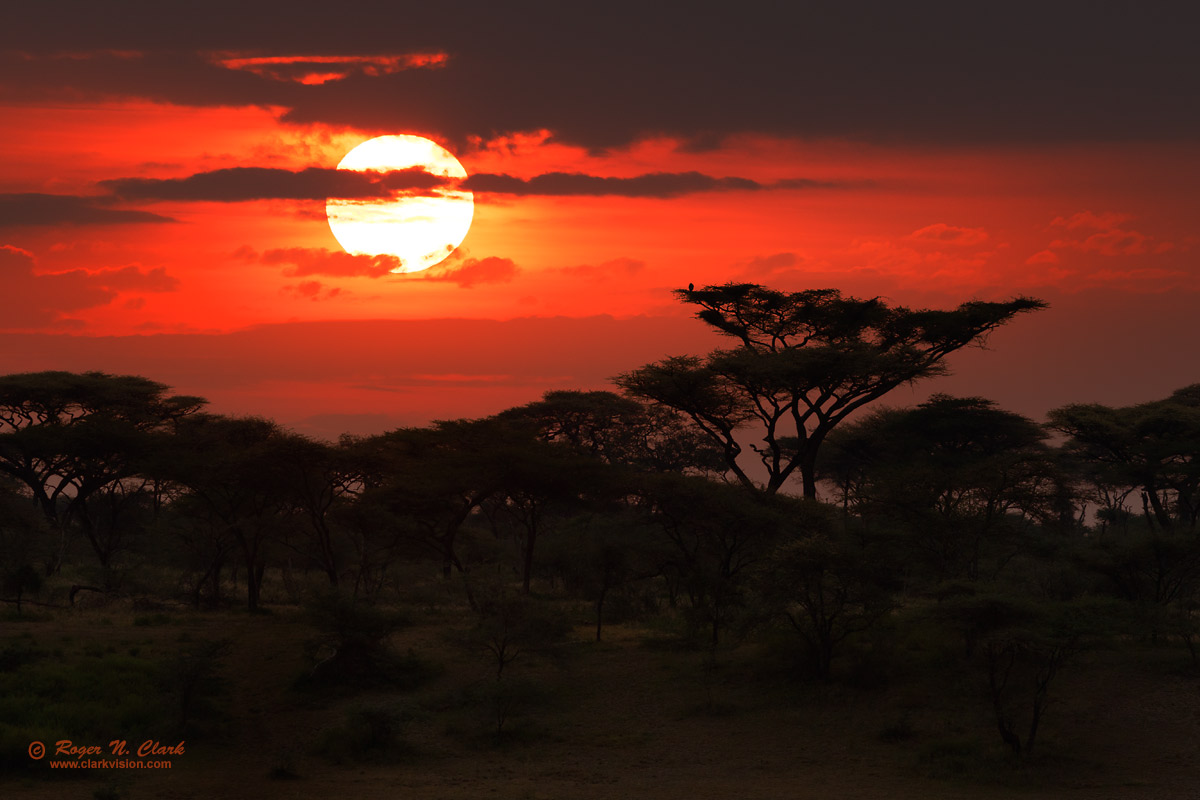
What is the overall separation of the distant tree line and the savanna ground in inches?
51.5

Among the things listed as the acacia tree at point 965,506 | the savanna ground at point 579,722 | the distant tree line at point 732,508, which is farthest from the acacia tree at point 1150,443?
the savanna ground at point 579,722

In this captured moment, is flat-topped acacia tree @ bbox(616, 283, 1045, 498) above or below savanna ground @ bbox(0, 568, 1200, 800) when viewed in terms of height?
above

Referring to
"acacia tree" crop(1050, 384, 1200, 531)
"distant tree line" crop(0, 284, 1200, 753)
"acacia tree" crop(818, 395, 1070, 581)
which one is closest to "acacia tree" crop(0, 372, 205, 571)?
"distant tree line" crop(0, 284, 1200, 753)

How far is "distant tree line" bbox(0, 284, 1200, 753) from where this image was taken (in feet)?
108

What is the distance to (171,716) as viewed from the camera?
95.9 ft

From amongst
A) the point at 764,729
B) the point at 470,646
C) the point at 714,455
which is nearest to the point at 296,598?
the point at 470,646

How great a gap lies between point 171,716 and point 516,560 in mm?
34426

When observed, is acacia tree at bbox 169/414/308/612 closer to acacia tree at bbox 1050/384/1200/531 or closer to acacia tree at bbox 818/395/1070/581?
acacia tree at bbox 818/395/1070/581

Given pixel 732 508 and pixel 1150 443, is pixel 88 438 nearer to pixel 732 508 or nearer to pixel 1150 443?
pixel 732 508

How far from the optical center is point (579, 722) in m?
31.1

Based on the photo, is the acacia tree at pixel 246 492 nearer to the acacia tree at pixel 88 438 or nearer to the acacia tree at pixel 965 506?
the acacia tree at pixel 88 438

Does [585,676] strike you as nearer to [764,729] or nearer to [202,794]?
[764,729]

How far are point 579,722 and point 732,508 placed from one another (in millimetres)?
10925

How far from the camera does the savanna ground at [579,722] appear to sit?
2525cm
